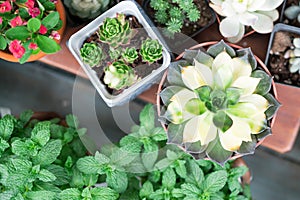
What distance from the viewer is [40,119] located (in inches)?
49.6

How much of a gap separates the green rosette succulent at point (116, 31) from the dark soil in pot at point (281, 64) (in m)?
0.31

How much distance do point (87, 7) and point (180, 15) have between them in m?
0.20

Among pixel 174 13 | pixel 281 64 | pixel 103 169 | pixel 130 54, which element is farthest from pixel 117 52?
pixel 281 64

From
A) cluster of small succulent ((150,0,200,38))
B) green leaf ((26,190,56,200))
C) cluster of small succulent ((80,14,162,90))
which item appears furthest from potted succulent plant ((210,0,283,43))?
green leaf ((26,190,56,200))

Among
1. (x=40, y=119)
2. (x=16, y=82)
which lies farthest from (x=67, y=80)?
(x=40, y=119)

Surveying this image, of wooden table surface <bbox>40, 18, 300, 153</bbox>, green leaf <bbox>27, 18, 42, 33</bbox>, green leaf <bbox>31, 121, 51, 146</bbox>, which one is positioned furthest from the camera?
wooden table surface <bbox>40, 18, 300, 153</bbox>

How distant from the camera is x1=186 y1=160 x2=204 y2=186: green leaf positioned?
3.54 ft

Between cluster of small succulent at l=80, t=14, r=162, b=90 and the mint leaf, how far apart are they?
187 millimetres

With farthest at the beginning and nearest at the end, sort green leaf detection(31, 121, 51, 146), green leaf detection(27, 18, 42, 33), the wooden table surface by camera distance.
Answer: the wooden table surface
green leaf detection(31, 121, 51, 146)
green leaf detection(27, 18, 42, 33)

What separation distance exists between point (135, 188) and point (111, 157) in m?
0.12

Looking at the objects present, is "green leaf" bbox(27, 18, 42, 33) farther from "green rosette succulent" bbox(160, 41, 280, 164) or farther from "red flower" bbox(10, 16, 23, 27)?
"green rosette succulent" bbox(160, 41, 280, 164)

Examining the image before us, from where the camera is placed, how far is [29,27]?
95cm

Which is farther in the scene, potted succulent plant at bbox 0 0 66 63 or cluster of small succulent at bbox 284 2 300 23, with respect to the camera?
cluster of small succulent at bbox 284 2 300 23

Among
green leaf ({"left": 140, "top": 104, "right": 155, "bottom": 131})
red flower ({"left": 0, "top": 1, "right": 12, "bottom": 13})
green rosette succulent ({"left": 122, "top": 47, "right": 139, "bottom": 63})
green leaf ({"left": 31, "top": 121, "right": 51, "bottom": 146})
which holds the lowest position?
green leaf ({"left": 140, "top": 104, "right": 155, "bottom": 131})
